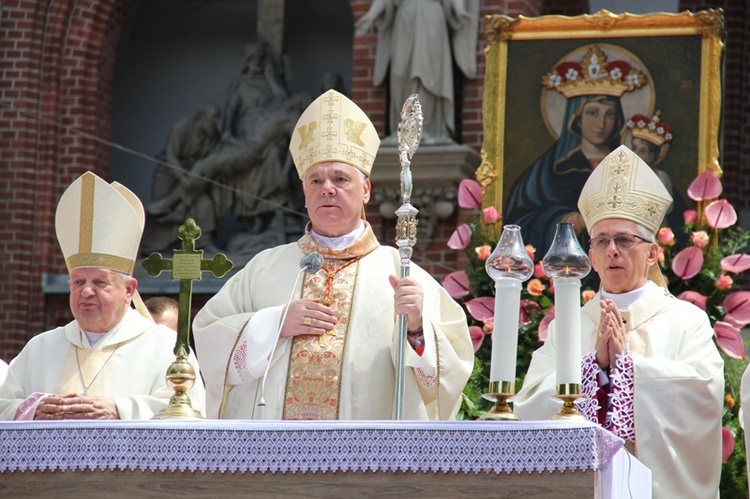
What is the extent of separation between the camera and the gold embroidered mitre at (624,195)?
6469 mm

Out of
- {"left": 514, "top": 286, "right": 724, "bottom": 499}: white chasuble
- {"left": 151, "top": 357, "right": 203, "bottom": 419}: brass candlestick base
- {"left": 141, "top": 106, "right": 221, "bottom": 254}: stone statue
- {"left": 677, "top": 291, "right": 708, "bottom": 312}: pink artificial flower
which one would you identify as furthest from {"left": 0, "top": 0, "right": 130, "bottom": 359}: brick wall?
{"left": 151, "top": 357, "right": 203, "bottom": 419}: brass candlestick base

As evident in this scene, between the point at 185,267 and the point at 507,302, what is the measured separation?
3.64 feet

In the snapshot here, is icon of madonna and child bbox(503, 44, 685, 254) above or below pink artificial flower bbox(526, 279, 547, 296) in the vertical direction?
above

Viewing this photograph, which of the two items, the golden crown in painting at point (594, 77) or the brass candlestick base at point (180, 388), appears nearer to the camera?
the brass candlestick base at point (180, 388)

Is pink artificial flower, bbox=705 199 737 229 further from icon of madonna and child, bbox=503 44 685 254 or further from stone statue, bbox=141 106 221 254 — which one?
stone statue, bbox=141 106 221 254

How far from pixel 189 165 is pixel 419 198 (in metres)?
2.34

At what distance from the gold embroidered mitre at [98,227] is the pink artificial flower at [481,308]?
2.08m

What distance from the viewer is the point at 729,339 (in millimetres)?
7254

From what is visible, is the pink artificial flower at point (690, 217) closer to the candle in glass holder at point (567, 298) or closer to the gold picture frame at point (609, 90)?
the gold picture frame at point (609, 90)

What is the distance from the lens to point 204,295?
438 inches

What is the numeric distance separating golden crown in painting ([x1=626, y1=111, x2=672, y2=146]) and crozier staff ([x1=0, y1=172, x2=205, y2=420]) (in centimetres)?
358

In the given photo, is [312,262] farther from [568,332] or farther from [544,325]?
[544,325]

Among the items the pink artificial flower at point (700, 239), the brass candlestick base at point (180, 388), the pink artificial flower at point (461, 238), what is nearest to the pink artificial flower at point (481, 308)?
the pink artificial flower at point (461, 238)

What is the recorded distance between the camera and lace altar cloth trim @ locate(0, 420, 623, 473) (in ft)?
14.9
